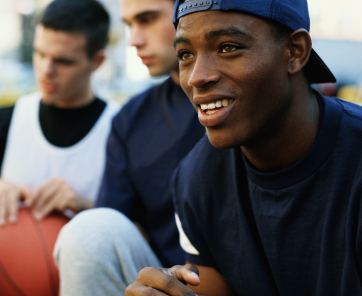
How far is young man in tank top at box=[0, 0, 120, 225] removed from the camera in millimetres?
3000

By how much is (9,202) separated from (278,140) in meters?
1.65

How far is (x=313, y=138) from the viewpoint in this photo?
1.53 meters

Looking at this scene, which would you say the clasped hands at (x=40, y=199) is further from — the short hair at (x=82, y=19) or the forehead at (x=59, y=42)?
the short hair at (x=82, y=19)

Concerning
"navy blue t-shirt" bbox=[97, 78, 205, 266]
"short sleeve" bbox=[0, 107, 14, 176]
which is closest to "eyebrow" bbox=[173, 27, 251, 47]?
"navy blue t-shirt" bbox=[97, 78, 205, 266]

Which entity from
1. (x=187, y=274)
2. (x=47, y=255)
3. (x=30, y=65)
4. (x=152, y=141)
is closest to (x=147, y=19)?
(x=152, y=141)

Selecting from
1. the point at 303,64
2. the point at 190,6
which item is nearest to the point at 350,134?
the point at 303,64

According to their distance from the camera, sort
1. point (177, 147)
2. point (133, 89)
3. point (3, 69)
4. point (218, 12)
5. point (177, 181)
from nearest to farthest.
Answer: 1. point (218, 12)
2. point (177, 181)
3. point (177, 147)
4. point (133, 89)
5. point (3, 69)

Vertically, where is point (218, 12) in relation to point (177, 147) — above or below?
above

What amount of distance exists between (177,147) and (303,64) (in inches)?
39.6

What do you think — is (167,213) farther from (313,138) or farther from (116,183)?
(313,138)

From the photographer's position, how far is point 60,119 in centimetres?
312

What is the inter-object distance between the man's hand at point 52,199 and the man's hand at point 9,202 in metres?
0.06

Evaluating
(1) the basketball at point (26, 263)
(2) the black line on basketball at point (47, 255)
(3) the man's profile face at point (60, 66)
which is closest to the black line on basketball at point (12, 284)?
(1) the basketball at point (26, 263)

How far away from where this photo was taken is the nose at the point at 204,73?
4.83 feet
